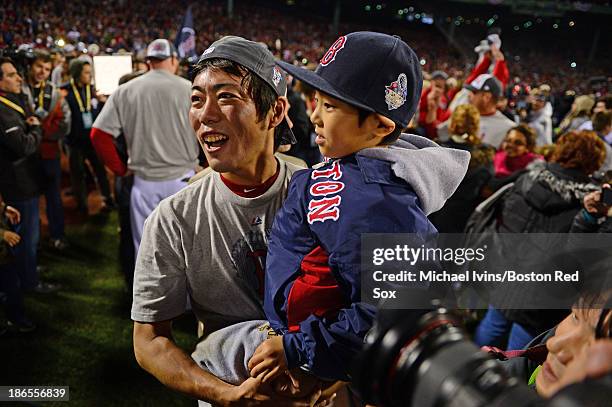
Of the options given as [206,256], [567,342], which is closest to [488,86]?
[206,256]

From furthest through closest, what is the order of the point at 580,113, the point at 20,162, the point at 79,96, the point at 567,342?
the point at 580,113, the point at 79,96, the point at 20,162, the point at 567,342

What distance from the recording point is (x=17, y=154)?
3422 mm

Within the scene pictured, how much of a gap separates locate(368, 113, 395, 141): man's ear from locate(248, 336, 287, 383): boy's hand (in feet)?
1.84

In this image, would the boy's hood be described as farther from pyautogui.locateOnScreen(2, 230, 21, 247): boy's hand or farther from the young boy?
pyautogui.locateOnScreen(2, 230, 21, 247): boy's hand

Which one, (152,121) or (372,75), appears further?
(152,121)

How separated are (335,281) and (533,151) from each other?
131 inches

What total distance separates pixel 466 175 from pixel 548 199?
808mm

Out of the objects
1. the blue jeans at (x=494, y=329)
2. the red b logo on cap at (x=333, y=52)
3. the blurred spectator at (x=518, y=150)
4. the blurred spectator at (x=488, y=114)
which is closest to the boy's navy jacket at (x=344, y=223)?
the red b logo on cap at (x=333, y=52)

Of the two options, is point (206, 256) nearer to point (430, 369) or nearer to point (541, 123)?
point (430, 369)

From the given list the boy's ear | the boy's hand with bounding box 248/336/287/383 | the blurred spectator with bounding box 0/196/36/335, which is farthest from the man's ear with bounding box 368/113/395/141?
the blurred spectator with bounding box 0/196/36/335

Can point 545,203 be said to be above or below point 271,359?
below

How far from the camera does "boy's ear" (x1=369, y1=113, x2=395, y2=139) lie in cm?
122

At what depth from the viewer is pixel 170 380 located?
1.26m

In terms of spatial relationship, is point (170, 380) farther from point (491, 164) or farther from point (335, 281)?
point (491, 164)
